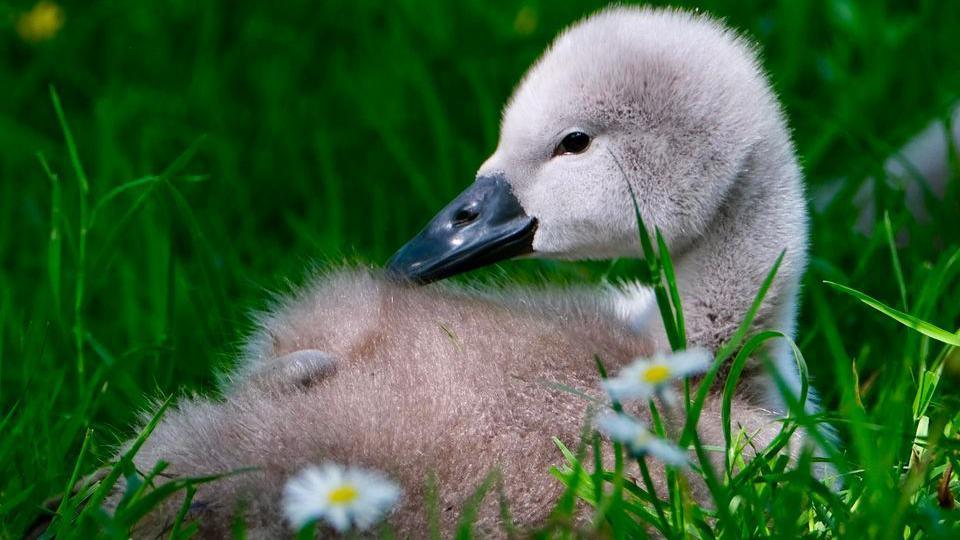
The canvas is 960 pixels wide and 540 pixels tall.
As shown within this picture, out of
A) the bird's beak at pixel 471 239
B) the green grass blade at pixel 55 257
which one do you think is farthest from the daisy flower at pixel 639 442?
the green grass blade at pixel 55 257

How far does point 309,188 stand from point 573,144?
1247mm

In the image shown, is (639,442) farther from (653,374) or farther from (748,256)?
(748,256)

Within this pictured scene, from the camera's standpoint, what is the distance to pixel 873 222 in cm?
322

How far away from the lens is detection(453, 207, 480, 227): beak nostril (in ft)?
7.97

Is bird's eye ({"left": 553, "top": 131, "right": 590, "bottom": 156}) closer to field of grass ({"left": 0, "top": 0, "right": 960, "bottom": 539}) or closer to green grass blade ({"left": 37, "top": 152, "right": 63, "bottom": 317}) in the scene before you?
field of grass ({"left": 0, "top": 0, "right": 960, "bottom": 539})

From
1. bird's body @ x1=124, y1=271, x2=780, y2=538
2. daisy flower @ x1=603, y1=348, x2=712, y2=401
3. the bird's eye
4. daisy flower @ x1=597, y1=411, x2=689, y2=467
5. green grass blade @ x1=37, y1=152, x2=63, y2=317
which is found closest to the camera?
daisy flower @ x1=597, y1=411, x2=689, y2=467

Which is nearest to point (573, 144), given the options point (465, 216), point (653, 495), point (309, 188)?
point (465, 216)

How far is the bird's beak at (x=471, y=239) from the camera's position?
2.39 meters

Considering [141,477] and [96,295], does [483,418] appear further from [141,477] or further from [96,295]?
[96,295]

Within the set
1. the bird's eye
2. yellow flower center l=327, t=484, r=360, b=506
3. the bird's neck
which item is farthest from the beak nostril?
yellow flower center l=327, t=484, r=360, b=506

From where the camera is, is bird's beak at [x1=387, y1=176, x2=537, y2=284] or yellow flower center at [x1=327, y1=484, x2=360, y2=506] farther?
bird's beak at [x1=387, y1=176, x2=537, y2=284]

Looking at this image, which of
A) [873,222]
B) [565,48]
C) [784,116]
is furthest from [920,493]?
[873,222]

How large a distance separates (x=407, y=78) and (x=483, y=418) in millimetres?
2047

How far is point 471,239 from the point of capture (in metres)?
2.40
